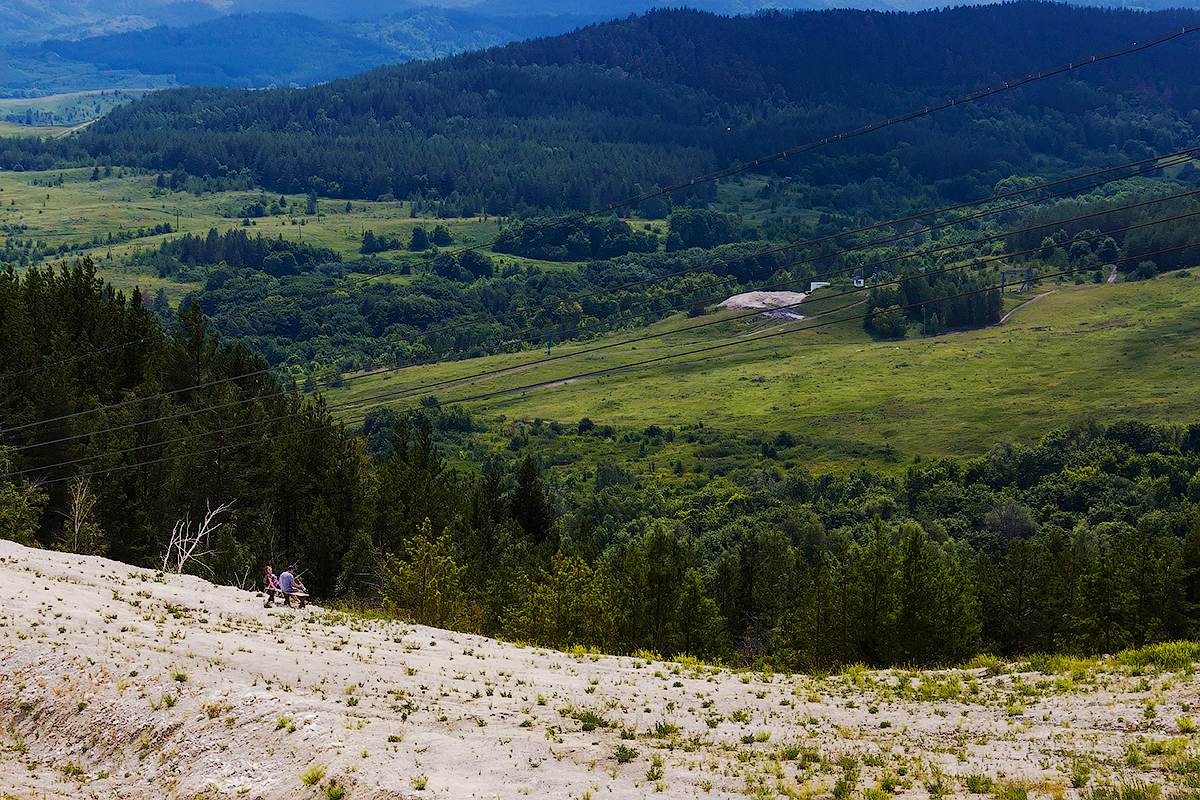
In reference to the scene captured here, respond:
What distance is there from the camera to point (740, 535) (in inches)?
7667

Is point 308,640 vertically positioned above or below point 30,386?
below

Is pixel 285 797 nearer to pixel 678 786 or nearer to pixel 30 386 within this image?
pixel 678 786

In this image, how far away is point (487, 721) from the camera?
115 ft

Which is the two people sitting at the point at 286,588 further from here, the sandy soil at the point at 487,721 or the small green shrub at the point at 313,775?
the small green shrub at the point at 313,775

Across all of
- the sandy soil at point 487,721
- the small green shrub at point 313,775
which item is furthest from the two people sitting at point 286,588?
the small green shrub at point 313,775

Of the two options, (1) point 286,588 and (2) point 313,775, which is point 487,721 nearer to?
(2) point 313,775

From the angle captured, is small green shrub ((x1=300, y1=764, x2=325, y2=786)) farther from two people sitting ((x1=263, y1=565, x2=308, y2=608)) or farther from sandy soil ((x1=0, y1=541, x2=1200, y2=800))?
two people sitting ((x1=263, y1=565, x2=308, y2=608))

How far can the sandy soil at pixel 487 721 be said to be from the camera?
97.9 ft

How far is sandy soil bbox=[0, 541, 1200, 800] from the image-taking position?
97.9ft

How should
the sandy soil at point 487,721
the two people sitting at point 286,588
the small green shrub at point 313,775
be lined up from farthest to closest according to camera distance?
the two people sitting at point 286,588
the sandy soil at point 487,721
the small green shrub at point 313,775

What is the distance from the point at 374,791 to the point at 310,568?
61029mm

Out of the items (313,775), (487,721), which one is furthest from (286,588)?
(313,775)

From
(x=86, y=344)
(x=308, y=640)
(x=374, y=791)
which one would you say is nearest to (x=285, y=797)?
(x=374, y=791)

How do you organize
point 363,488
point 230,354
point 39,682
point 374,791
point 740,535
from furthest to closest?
point 740,535 < point 230,354 < point 363,488 < point 39,682 < point 374,791
